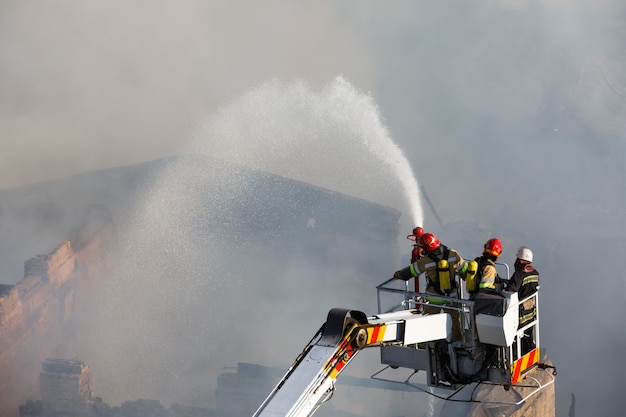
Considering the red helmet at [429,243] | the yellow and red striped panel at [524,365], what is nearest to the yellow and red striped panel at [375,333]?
the red helmet at [429,243]

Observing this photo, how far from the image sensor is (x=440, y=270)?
7727 mm

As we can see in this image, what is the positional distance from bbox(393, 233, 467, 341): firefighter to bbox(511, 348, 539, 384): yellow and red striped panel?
0.57 metres

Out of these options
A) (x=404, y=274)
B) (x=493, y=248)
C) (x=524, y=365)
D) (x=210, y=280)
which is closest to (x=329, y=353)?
(x=404, y=274)

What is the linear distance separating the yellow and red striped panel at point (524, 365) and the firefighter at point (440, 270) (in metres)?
0.57

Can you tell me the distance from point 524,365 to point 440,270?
3.76ft

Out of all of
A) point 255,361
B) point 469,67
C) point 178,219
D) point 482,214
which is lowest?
point 255,361

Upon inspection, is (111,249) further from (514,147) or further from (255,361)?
(514,147)

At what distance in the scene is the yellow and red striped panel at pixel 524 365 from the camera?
7746mm

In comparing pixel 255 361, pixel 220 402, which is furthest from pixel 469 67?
pixel 220 402

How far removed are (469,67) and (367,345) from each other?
105ft

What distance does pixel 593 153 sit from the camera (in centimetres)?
2997

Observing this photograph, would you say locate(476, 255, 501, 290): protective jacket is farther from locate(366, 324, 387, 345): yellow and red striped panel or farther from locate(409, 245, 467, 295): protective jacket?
locate(366, 324, 387, 345): yellow and red striped panel

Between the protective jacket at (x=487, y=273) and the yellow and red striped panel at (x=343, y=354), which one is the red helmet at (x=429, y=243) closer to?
the protective jacket at (x=487, y=273)

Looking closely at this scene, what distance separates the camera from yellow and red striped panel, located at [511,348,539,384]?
7746 mm
